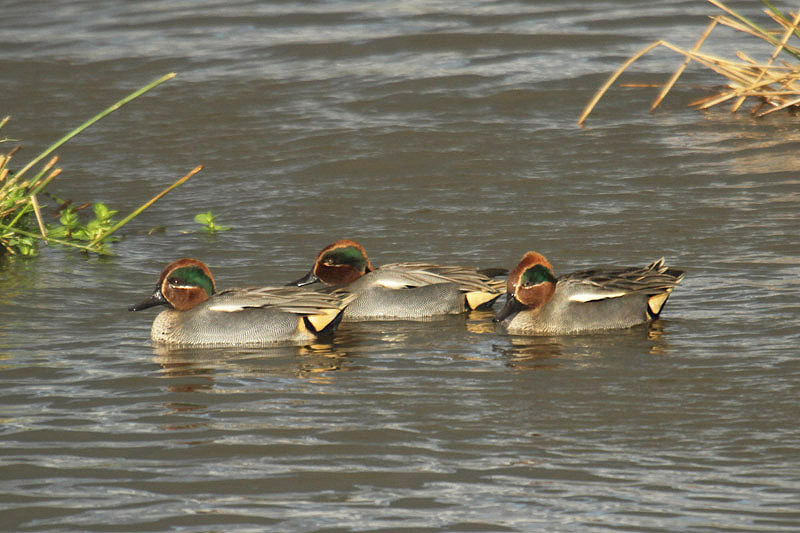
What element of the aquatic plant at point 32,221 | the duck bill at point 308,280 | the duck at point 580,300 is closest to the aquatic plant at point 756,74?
the duck at point 580,300

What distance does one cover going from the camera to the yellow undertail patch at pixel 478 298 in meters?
8.29

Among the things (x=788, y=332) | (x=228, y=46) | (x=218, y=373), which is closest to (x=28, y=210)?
(x=218, y=373)

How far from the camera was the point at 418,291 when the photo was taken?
8203mm

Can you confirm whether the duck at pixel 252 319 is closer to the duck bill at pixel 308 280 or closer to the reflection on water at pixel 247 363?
the reflection on water at pixel 247 363

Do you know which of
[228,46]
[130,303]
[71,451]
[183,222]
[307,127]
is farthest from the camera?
[228,46]

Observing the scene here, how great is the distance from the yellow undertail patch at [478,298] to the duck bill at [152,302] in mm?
1856

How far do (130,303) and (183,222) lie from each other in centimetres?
240

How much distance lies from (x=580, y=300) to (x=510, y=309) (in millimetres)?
437

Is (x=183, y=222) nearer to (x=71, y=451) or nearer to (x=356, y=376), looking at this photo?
(x=356, y=376)

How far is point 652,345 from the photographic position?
7.23 meters

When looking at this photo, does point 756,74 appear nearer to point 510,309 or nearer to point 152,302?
point 510,309

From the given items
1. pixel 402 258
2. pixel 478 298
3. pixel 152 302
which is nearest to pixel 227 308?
pixel 152 302

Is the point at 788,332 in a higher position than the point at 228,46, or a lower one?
lower

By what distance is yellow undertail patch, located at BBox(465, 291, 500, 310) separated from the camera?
8289 millimetres
